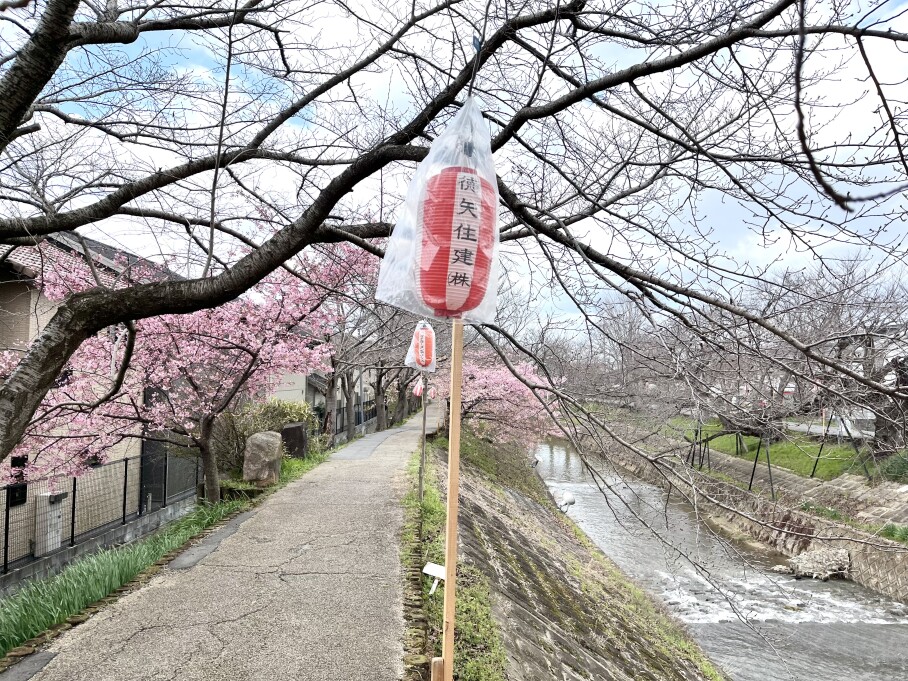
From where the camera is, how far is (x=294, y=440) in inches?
514

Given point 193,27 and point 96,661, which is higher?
point 193,27

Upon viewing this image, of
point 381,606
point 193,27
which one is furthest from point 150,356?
point 381,606

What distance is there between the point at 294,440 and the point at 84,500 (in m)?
4.14

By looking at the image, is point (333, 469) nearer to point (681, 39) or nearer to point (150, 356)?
point (150, 356)

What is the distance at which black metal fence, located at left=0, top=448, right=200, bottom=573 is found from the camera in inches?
359

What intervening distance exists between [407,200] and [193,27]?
11.9ft

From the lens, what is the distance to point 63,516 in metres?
9.97

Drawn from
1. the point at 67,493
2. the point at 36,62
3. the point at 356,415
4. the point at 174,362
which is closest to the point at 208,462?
the point at 174,362

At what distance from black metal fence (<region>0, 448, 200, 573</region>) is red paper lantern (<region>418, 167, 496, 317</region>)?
8684mm

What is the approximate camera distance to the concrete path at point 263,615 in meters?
3.87

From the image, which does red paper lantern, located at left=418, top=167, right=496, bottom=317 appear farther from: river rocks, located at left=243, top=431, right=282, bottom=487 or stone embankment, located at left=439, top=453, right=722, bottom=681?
river rocks, located at left=243, top=431, right=282, bottom=487

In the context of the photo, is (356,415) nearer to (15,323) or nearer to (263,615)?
(15,323)

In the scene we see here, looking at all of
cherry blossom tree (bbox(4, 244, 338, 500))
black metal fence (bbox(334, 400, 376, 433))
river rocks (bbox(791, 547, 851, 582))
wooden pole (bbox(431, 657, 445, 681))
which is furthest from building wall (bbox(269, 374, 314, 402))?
wooden pole (bbox(431, 657, 445, 681))

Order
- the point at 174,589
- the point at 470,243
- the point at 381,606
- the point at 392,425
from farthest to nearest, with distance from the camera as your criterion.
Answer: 1. the point at 392,425
2. the point at 174,589
3. the point at 381,606
4. the point at 470,243
